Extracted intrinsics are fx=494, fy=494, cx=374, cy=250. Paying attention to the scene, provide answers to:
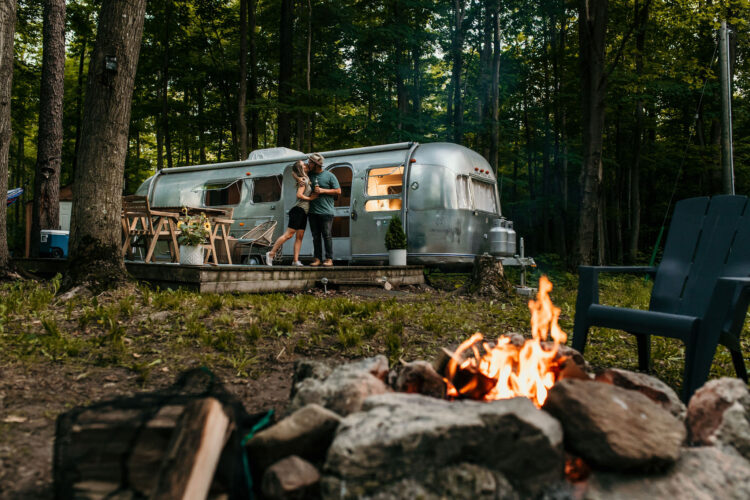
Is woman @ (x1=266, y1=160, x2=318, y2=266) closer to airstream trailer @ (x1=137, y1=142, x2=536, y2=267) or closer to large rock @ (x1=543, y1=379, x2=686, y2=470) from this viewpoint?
airstream trailer @ (x1=137, y1=142, x2=536, y2=267)

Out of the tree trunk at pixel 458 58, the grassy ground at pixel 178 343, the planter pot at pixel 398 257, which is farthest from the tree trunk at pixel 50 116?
the tree trunk at pixel 458 58

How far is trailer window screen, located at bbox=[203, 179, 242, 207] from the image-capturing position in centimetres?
1148

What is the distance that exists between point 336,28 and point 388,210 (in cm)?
1000

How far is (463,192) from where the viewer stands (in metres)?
9.58

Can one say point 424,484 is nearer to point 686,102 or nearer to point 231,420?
point 231,420

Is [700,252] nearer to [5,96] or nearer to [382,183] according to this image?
[382,183]

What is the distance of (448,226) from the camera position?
30.7 feet

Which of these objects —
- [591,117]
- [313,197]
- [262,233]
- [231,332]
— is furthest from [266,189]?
[591,117]

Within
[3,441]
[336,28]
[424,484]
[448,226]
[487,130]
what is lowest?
[3,441]

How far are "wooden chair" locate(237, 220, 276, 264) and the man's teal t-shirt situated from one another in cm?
233

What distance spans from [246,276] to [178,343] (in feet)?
9.29

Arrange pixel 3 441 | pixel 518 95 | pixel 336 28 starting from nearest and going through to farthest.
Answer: pixel 3 441, pixel 336 28, pixel 518 95

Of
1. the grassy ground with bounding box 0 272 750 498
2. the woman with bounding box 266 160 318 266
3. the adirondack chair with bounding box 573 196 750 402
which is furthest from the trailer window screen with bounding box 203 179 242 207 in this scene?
the adirondack chair with bounding box 573 196 750 402

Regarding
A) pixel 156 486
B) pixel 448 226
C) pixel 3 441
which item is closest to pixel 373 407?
pixel 156 486
